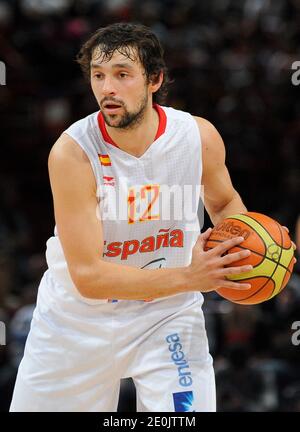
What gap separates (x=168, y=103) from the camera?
977cm

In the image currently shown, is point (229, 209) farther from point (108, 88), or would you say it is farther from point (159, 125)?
point (108, 88)

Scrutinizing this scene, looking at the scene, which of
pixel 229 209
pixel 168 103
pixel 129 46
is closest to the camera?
pixel 129 46

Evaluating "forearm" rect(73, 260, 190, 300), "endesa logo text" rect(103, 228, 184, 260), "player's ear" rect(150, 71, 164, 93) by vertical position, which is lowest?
"forearm" rect(73, 260, 190, 300)

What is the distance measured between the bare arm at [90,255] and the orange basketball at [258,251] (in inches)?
3.5

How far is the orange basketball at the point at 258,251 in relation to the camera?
159 inches

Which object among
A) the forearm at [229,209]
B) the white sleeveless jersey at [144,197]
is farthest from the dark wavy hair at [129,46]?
the forearm at [229,209]

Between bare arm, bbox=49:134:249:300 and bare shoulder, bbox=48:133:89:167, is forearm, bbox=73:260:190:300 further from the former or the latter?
bare shoulder, bbox=48:133:89:167

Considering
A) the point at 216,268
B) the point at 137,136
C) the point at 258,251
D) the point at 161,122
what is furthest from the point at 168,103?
the point at 216,268

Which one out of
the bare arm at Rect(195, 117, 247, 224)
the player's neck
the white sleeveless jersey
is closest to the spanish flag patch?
the white sleeveless jersey

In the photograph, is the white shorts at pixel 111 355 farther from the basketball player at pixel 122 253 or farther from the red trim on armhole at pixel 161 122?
the red trim on armhole at pixel 161 122

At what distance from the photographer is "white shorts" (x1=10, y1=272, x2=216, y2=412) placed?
14.1 ft

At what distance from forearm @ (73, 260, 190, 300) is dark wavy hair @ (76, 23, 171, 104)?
1033 mm

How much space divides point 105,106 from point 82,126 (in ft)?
0.75

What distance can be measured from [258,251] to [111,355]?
938 mm
